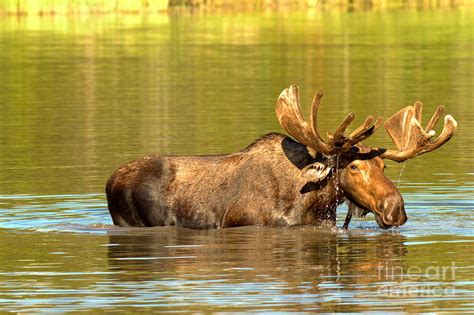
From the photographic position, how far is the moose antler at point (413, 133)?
15.8m

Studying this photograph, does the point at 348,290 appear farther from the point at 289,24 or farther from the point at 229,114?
the point at 289,24

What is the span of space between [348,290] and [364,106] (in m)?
19.3

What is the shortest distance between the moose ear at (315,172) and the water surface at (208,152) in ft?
1.90

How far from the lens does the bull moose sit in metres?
15.6

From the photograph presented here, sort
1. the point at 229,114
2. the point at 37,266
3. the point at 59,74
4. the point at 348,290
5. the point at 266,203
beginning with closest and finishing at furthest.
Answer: the point at 348,290 → the point at 37,266 → the point at 266,203 → the point at 229,114 → the point at 59,74

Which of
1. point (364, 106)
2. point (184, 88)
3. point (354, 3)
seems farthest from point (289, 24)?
point (364, 106)

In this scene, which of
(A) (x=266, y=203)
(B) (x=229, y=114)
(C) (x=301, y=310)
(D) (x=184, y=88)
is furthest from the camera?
(D) (x=184, y=88)

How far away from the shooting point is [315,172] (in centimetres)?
1570

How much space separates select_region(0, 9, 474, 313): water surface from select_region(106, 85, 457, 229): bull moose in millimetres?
247

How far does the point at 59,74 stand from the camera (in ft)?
139

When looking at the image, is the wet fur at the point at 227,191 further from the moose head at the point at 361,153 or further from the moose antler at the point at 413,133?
the moose antler at the point at 413,133

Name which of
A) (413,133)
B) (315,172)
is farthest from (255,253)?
(413,133)

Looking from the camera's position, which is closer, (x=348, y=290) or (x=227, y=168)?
(x=348, y=290)

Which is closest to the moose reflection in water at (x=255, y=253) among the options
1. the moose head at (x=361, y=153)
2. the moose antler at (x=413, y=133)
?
the moose head at (x=361, y=153)
